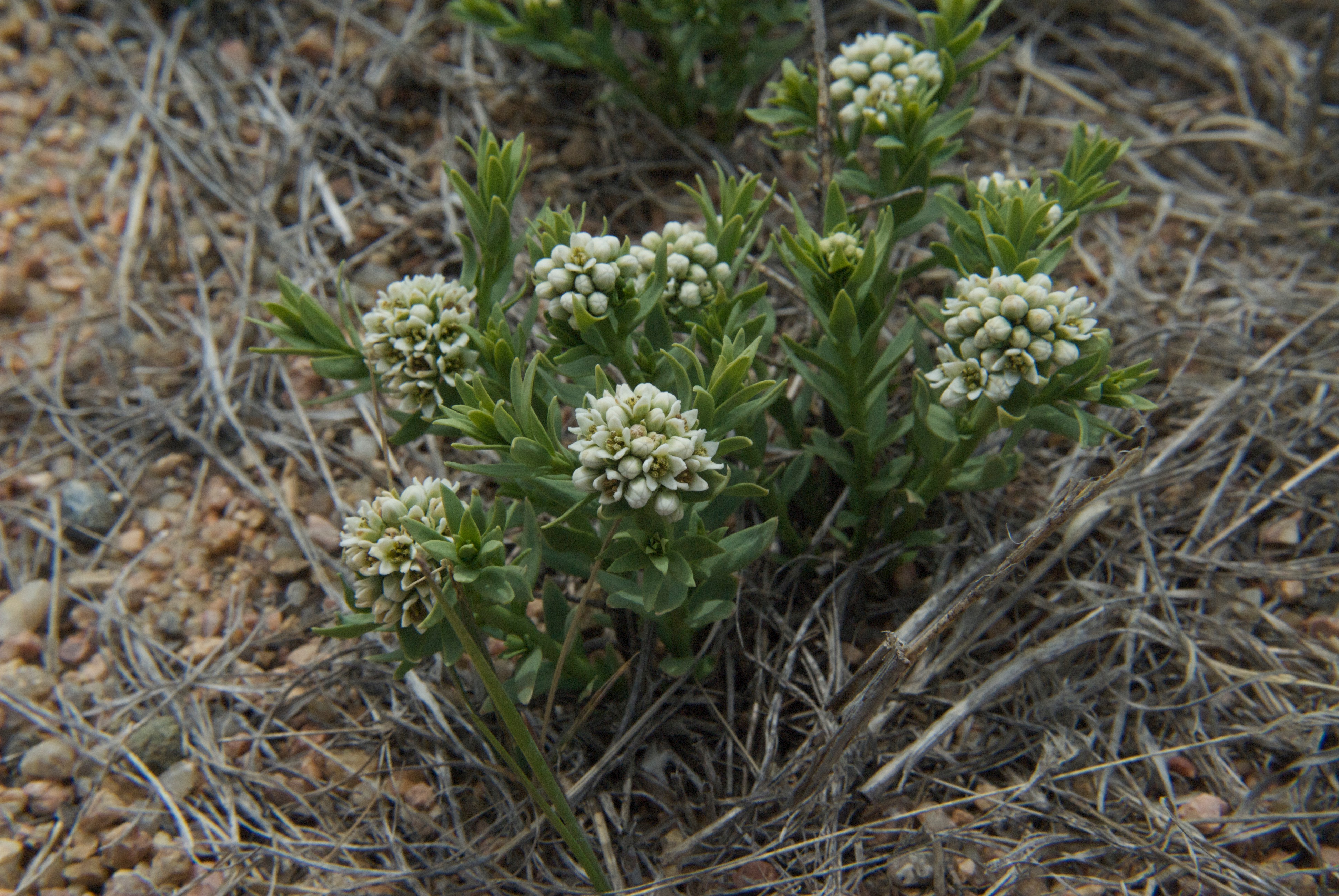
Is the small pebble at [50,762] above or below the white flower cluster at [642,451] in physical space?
below

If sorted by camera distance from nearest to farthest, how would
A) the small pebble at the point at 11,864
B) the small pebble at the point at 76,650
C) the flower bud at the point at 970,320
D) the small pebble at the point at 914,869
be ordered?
the flower bud at the point at 970,320 < the small pebble at the point at 914,869 < the small pebble at the point at 11,864 < the small pebble at the point at 76,650

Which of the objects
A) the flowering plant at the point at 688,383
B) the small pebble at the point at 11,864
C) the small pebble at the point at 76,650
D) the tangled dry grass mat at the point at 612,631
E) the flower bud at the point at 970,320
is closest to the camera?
the flowering plant at the point at 688,383

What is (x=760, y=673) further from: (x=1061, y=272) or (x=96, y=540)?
(x=96, y=540)

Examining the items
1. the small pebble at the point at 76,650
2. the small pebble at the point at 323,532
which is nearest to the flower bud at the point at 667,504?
the small pebble at the point at 323,532

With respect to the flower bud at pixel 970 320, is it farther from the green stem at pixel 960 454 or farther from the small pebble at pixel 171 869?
the small pebble at pixel 171 869

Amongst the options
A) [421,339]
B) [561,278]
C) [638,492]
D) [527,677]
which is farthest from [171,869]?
[561,278]

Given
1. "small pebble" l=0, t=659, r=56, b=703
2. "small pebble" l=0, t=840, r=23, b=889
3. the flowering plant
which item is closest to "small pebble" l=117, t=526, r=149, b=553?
"small pebble" l=0, t=659, r=56, b=703

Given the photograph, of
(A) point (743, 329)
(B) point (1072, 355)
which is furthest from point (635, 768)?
(B) point (1072, 355)
